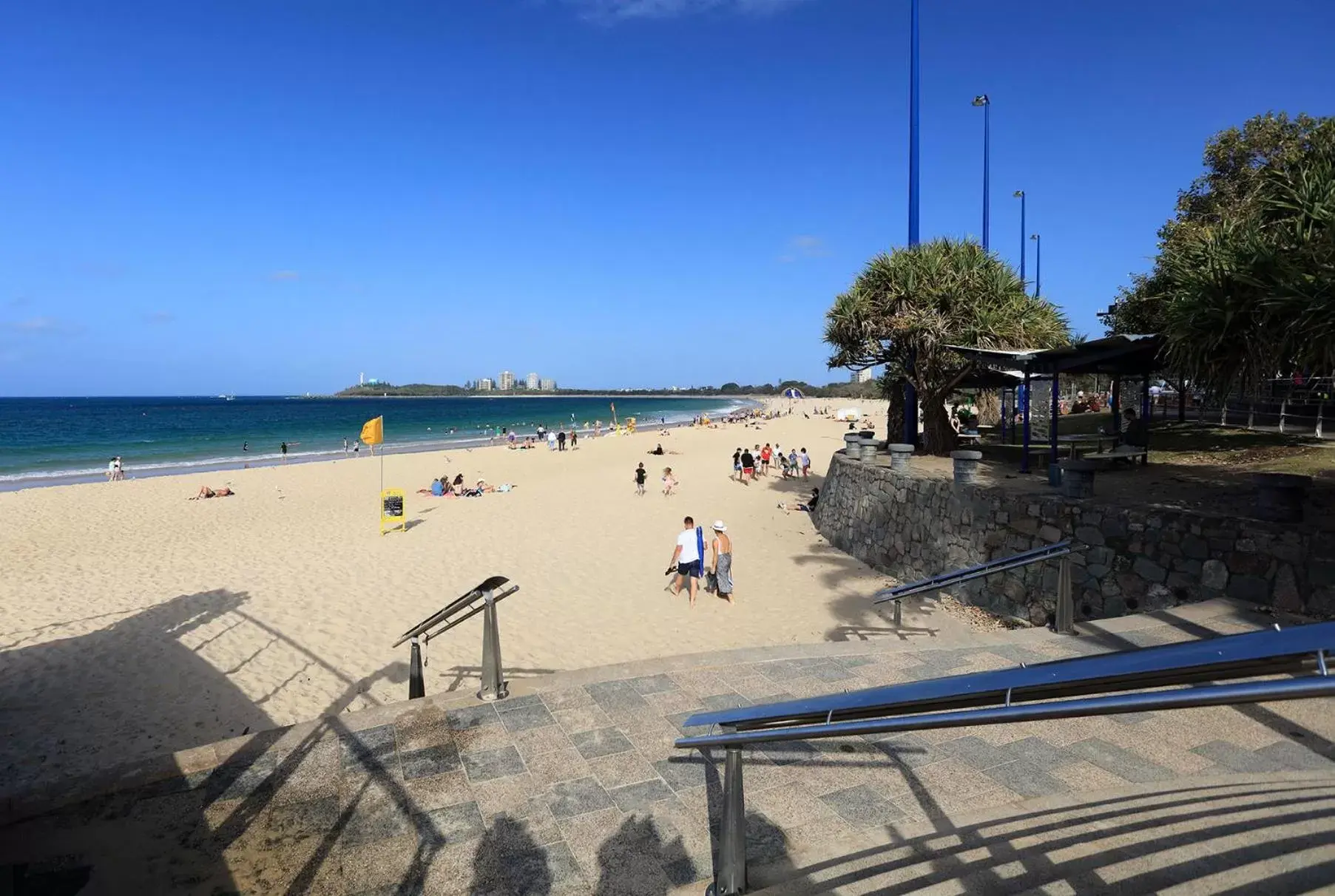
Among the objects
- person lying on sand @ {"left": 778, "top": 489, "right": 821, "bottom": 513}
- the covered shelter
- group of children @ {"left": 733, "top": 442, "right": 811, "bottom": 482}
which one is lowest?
person lying on sand @ {"left": 778, "top": 489, "right": 821, "bottom": 513}

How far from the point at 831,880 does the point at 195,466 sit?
38031 millimetres

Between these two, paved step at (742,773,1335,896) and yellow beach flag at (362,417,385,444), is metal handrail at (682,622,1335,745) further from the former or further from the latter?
yellow beach flag at (362,417,385,444)

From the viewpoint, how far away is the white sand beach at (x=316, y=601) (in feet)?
23.4

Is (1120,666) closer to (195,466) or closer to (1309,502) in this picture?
(1309,502)

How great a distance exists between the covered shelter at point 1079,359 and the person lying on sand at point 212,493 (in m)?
21.9

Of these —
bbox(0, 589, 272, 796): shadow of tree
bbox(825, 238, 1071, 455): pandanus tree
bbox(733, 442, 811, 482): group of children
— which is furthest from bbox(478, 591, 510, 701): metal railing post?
bbox(733, 442, 811, 482): group of children

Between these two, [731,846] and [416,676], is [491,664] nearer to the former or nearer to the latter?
[416,676]

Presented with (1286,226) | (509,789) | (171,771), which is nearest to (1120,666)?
(509,789)

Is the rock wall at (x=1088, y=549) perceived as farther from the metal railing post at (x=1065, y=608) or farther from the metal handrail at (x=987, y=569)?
the metal railing post at (x=1065, y=608)

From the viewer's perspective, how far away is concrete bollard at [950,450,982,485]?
1024 centimetres

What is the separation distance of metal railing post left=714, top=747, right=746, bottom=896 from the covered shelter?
892cm

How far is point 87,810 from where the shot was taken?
3.69 m

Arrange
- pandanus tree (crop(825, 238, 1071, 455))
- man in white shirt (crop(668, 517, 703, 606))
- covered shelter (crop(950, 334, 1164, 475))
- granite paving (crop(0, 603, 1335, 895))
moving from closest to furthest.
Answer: granite paving (crop(0, 603, 1335, 895))
covered shelter (crop(950, 334, 1164, 475))
man in white shirt (crop(668, 517, 703, 606))
pandanus tree (crop(825, 238, 1071, 455))

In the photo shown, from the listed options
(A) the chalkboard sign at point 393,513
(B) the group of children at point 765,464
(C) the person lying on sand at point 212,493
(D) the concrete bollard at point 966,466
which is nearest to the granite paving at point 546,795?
(D) the concrete bollard at point 966,466
